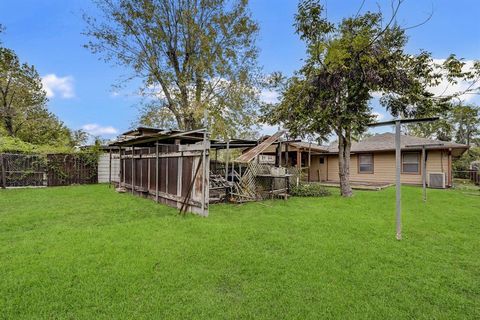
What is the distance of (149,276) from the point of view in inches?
122

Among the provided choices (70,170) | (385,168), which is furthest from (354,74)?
(70,170)

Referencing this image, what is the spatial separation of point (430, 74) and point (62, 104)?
25.7 m

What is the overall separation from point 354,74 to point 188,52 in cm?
952

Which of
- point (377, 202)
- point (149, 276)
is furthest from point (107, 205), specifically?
point (377, 202)

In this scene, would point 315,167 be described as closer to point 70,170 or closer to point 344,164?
point 344,164

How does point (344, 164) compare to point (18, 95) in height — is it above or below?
below

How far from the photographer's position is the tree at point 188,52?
1444 centimetres

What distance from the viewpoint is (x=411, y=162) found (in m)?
15.8

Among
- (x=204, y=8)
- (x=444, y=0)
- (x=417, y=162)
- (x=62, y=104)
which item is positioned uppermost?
(x=204, y=8)

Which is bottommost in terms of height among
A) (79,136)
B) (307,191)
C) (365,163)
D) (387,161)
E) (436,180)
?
(307,191)

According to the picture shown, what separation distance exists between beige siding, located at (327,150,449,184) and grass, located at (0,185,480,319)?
35.1 feet

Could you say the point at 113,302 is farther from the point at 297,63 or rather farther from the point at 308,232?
the point at 297,63

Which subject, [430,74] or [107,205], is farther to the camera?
[430,74]

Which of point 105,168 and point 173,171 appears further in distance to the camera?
point 105,168
